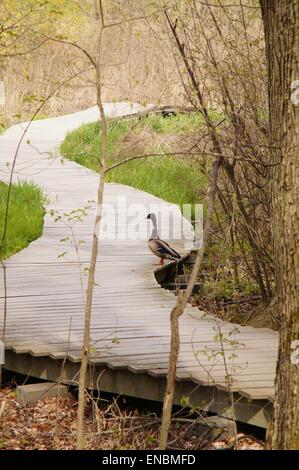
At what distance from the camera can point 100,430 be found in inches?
262

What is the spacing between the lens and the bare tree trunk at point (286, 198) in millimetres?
5082

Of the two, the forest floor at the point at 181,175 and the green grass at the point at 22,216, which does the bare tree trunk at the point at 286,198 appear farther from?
the green grass at the point at 22,216

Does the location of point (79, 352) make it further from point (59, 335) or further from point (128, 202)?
point (128, 202)

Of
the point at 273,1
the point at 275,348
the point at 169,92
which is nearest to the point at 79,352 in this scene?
the point at 275,348

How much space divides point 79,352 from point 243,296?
353 cm

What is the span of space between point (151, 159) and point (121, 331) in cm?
915

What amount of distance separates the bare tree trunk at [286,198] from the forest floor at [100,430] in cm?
106

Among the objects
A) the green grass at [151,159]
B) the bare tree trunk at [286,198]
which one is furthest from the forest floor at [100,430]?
the green grass at [151,159]

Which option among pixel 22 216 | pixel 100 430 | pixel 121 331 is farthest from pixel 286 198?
pixel 22 216

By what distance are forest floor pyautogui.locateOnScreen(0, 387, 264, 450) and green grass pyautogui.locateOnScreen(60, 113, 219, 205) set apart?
6.98m

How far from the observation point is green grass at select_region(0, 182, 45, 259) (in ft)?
36.4

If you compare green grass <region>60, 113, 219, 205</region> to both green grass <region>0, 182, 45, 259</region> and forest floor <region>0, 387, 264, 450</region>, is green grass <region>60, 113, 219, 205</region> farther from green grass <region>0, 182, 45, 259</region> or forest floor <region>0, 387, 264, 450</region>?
forest floor <region>0, 387, 264, 450</region>

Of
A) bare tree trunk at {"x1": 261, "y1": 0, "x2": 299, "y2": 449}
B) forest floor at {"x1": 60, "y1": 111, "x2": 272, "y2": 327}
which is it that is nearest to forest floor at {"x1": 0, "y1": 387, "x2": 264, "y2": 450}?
bare tree trunk at {"x1": 261, "y1": 0, "x2": 299, "y2": 449}
